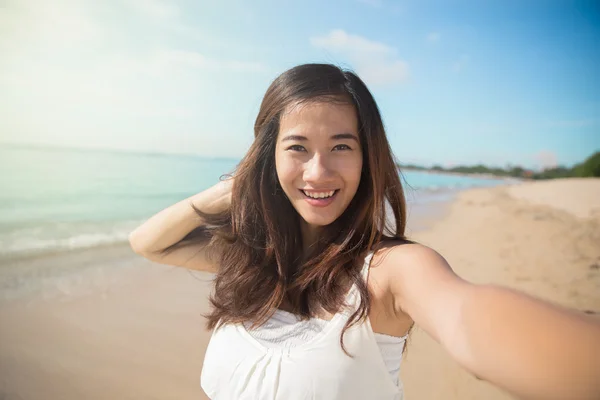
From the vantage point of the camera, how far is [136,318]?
3934mm

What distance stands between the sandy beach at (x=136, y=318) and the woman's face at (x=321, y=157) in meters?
2.22

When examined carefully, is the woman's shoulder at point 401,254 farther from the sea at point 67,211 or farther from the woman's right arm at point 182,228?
the woman's right arm at point 182,228

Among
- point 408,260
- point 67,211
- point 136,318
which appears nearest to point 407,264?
point 408,260

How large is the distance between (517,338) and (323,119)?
1.01 meters

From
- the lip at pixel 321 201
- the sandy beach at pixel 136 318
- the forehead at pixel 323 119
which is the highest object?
the forehead at pixel 323 119

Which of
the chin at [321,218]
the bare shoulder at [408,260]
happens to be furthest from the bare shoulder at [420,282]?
the chin at [321,218]

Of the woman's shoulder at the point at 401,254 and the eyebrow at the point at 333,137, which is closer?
the woman's shoulder at the point at 401,254

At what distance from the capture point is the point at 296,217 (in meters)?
1.83

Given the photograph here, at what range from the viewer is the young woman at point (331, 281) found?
0.75 m

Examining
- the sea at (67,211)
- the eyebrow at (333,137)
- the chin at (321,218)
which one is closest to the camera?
the eyebrow at (333,137)

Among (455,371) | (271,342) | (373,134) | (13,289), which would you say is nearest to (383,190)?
(373,134)

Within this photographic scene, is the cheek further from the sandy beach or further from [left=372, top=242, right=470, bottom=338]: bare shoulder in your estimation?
the sandy beach

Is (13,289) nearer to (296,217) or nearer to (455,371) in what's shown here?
(296,217)

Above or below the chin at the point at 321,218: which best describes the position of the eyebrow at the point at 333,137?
above
